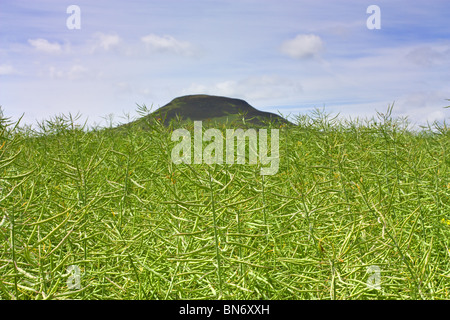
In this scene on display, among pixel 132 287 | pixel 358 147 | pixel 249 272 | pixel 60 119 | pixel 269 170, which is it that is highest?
pixel 60 119

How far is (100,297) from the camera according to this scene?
65.0 inches

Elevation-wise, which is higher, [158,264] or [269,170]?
[269,170]

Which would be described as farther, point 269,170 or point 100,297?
point 269,170

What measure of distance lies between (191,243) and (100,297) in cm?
46

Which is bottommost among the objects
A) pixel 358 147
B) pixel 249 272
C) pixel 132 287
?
pixel 132 287
